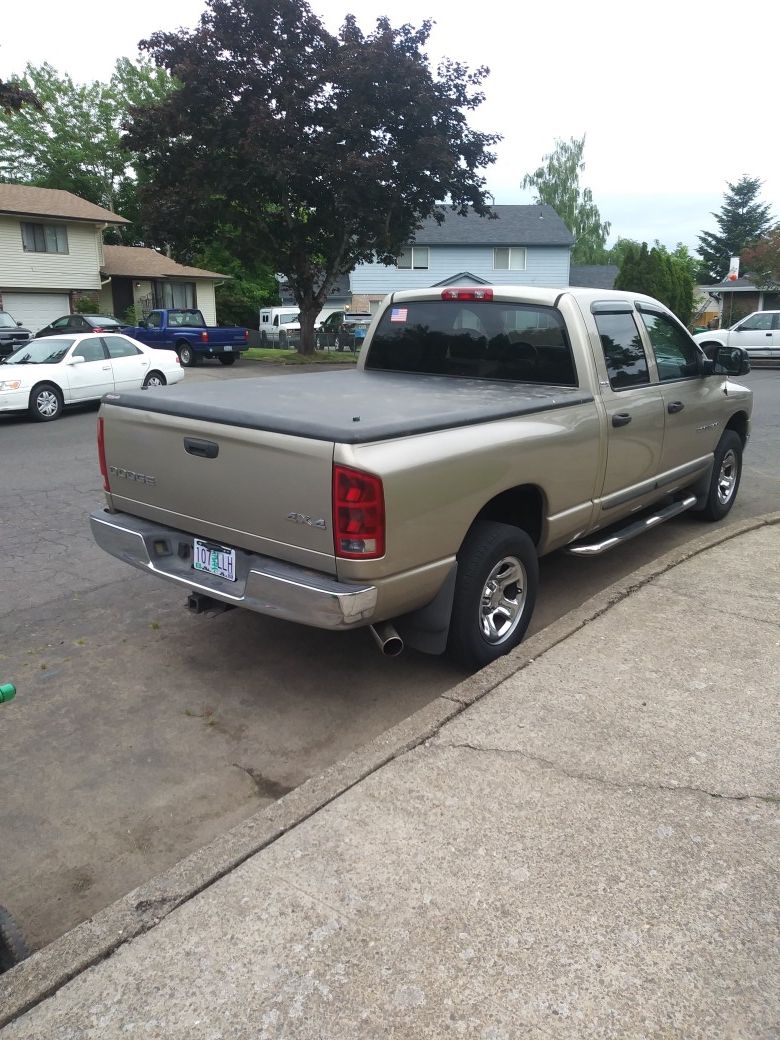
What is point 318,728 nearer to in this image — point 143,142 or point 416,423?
point 416,423

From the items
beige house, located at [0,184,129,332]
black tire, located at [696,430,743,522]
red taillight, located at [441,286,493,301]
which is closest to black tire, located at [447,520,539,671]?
red taillight, located at [441,286,493,301]

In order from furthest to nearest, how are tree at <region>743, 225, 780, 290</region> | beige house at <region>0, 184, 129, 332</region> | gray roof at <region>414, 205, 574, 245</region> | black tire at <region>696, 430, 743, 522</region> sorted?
gray roof at <region>414, 205, 574, 245</region> → tree at <region>743, 225, 780, 290</region> → beige house at <region>0, 184, 129, 332</region> → black tire at <region>696, 430, 743, 522</region>

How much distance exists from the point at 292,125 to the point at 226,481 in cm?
2420

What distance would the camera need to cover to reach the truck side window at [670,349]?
5926mm

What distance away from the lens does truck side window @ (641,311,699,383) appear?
5.93 metres

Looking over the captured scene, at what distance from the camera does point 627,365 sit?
5523 millimetres

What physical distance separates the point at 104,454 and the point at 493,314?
251cm

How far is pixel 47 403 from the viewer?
1420 cm

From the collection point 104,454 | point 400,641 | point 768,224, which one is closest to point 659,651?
point 400,641

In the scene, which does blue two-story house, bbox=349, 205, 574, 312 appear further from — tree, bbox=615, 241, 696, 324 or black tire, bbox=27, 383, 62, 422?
black tire, bbox=27, 383, 62, 422

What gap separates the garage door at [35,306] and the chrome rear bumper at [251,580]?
3323 centimetres

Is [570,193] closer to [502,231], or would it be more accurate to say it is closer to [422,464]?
[502,231]

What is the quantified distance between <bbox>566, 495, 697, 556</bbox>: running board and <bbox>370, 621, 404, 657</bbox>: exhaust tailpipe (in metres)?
1.67

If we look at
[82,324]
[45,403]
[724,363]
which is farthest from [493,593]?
[82,324]
